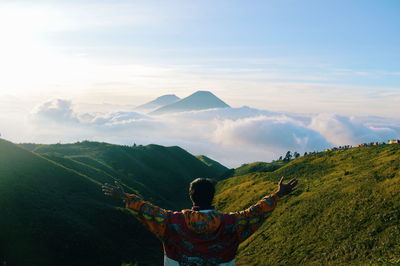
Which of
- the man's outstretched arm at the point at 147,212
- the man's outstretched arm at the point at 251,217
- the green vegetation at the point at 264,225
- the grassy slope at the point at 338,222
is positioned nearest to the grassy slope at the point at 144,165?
the green vegetation at the point at 264,225

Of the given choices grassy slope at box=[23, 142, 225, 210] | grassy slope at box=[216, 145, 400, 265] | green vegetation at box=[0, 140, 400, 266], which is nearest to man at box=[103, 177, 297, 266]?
green vegetation at box=[0, 140, 400, 266]

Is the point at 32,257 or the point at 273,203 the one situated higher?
the point at 273,203

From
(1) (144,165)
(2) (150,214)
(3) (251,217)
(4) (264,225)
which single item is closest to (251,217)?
(3) (251,217)

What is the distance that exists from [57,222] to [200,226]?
114ft

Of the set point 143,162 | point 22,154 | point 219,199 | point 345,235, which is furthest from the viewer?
point 143,162

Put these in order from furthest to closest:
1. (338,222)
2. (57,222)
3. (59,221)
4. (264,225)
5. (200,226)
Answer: (264,225) → (59,221) → (57,222) → (338,222) → (200,226)

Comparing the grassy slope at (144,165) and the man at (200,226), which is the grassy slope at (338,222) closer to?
the man at (200,226)

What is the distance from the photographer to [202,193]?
5.50 meters

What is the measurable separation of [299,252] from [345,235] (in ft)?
13.5

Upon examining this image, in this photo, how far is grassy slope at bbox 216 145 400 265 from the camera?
22.9m

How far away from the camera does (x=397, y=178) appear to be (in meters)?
30.5

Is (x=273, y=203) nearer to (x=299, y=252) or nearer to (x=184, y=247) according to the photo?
(x=184, y=247)

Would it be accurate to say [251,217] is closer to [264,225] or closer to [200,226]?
[200,226]

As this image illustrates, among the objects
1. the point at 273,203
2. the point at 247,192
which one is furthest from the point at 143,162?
the point at 273,203
